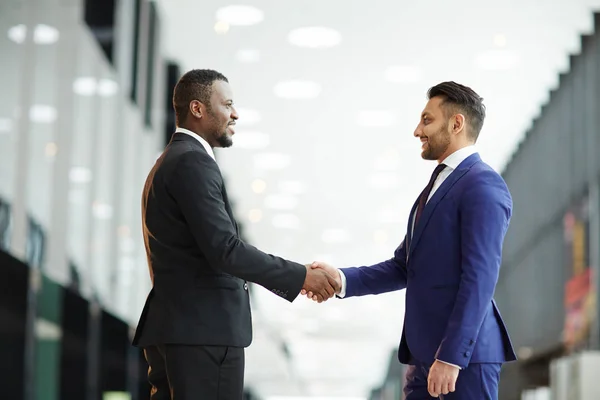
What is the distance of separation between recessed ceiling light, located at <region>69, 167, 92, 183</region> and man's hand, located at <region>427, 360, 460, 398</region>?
681 centimetres

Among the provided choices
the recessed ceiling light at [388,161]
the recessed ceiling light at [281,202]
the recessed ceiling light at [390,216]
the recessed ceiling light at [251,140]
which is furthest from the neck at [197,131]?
the recessed ceiling light at [390,216]

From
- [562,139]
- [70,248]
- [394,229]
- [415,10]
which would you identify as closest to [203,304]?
[70,248]

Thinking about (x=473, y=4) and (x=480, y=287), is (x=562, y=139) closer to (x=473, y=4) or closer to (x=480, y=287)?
(x=473, y=4)

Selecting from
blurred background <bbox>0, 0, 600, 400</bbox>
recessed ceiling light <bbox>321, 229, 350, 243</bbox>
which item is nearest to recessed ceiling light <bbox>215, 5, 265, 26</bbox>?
blurred background <bbox>0, 0, 600, 400</bbox>

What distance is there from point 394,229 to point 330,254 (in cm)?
242

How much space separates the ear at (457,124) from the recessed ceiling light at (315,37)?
312 inches

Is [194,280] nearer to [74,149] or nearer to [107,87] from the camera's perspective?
[74,149]

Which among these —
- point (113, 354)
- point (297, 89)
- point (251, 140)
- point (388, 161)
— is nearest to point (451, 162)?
point (113, 354)

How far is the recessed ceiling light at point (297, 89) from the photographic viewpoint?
13516 millimetres

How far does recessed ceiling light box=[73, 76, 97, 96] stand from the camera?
973 centimetres

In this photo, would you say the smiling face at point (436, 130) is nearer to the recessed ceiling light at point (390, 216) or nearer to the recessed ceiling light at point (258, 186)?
the recessed ceiling light at point (258, 186)

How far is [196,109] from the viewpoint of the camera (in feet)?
12.7

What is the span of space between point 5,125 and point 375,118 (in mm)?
8128

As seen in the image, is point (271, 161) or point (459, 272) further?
point (271, 161)
